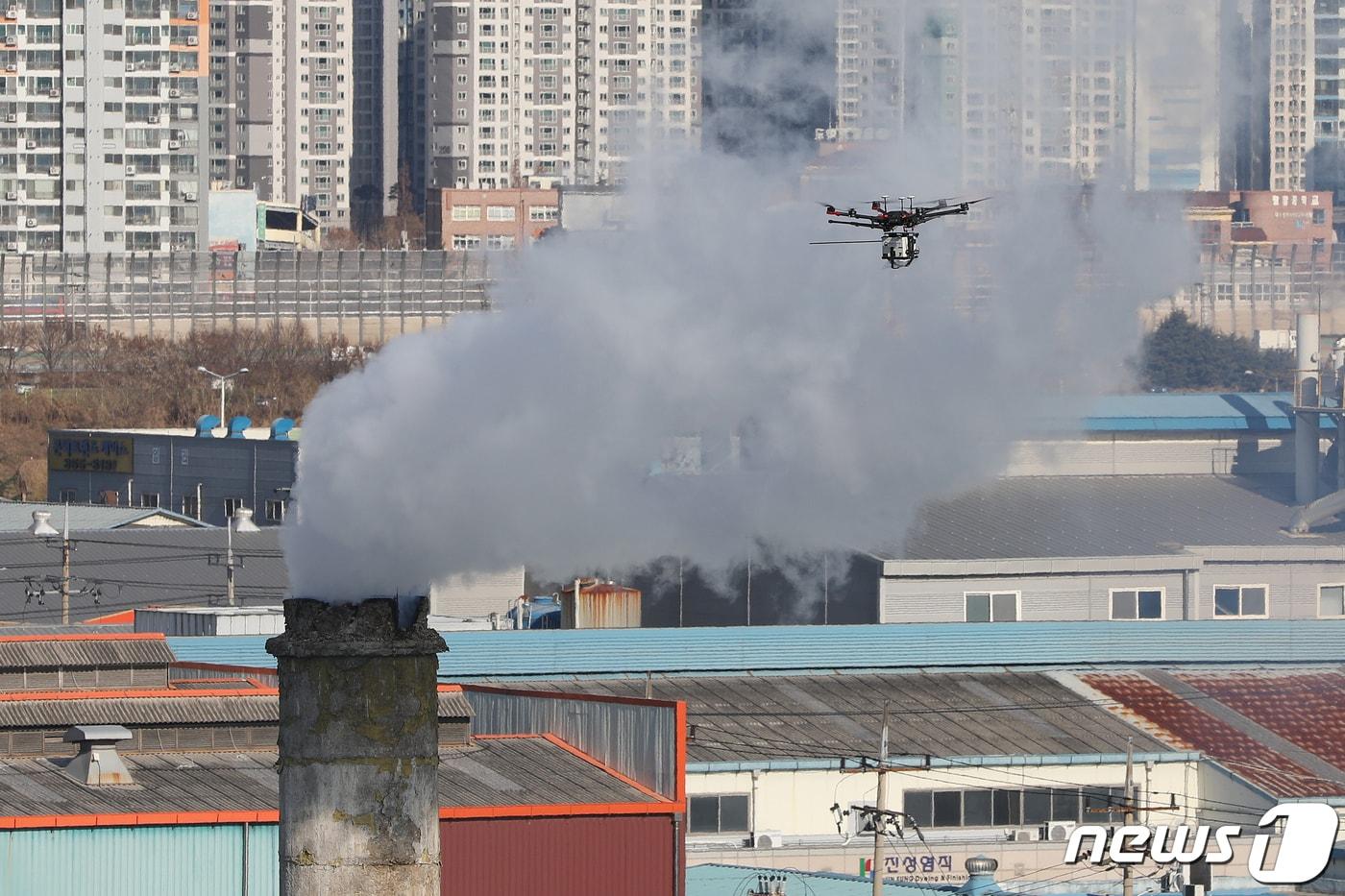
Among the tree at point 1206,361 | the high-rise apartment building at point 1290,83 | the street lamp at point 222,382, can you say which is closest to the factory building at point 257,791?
the high-rise apartment building at point 1290,83

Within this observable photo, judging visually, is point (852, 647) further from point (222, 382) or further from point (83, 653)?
point (222, 382)

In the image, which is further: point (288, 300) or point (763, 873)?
point (288, 300)

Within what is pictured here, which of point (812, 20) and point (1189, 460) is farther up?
point (812, 20)

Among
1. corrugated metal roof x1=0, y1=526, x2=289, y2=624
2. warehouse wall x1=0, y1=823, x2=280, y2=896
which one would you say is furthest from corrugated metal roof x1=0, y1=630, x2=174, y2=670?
corrugated metal roof x1=0, y1=526, x2=289, y2=624

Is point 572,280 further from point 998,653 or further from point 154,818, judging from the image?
point 998,653

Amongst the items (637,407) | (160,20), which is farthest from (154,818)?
(160,20)

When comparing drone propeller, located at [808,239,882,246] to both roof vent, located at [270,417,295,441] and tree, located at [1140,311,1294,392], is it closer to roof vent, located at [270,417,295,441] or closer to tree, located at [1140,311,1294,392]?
tree, located at [1140,311,1294,392]
